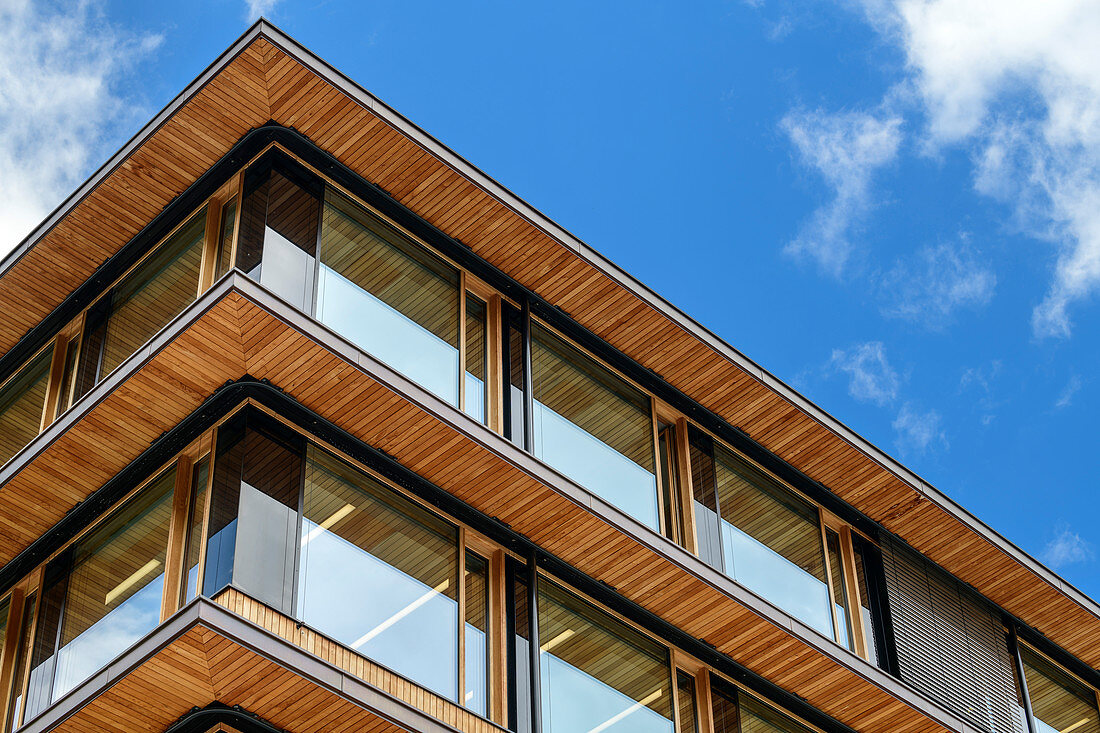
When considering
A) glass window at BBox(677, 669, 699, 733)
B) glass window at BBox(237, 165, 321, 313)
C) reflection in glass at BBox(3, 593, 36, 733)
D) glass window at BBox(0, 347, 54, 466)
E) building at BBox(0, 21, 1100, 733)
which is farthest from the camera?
glass window at BBox(0, 347, 54, 466)

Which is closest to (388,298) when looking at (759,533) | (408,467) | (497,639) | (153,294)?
(408,467)

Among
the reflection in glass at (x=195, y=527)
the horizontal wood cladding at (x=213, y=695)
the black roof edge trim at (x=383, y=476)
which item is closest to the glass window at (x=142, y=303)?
the black roof edge trim at (x=383, y=476)

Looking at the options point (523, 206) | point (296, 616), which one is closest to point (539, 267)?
point (523, 206)

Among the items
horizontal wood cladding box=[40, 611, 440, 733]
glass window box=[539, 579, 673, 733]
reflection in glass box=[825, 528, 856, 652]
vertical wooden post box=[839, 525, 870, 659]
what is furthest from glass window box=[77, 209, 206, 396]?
vertical wooden post box=[839, 525, 870, 659]

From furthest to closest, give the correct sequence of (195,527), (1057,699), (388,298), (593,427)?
1. (1057,699)
2. (593,427)
3. (388,298)
4. (195,527)

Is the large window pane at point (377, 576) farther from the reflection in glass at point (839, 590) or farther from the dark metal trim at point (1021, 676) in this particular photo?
the dark metal trim at point (1021, 676)

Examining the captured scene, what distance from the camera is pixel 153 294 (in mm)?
18047

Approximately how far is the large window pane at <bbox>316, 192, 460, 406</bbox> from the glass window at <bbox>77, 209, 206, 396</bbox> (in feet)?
5.32

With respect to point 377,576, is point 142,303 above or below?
above

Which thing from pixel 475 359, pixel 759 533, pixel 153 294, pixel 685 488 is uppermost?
pixel 153 294

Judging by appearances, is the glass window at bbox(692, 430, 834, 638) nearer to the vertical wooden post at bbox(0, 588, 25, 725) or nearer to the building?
the building

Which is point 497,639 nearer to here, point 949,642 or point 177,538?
point 177,538

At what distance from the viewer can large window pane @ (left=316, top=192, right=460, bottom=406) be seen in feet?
55.6

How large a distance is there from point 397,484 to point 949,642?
30.6 feet
